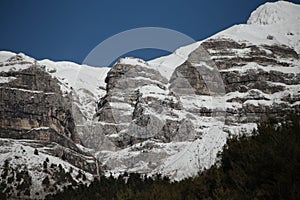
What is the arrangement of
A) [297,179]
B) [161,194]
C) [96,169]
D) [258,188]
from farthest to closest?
[96,169], [161,194], [258,188], [297,179]

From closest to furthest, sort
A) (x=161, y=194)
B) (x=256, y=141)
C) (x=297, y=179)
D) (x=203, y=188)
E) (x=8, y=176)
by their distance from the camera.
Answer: (x=297, y=179) < (x=256, y=141) < (x=203, y=188) < (x=161, y=194) < (x=8, y=176)

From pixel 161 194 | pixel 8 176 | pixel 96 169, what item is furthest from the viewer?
pixel 96 169

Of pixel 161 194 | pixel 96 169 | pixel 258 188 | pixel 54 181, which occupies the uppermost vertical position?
pixel 258 188

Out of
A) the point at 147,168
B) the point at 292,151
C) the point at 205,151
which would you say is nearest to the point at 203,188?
the point at 292,151

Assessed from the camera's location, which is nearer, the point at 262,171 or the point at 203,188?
the point at 262,171

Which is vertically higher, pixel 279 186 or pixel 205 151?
pixel 279 186

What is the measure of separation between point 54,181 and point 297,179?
357ft

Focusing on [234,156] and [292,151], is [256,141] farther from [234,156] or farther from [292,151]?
[292,151]

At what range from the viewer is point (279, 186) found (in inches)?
947

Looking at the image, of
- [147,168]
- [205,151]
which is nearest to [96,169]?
[147,168]

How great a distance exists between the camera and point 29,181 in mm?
121875

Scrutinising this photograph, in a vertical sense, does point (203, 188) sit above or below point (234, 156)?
below

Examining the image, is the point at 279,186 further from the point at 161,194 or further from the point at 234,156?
the point at 161,194

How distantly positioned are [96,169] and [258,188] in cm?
17226
